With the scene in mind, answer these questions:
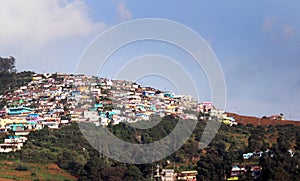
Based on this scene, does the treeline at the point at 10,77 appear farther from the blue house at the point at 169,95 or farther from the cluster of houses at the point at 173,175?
the cluster of houses at the point at 173,175

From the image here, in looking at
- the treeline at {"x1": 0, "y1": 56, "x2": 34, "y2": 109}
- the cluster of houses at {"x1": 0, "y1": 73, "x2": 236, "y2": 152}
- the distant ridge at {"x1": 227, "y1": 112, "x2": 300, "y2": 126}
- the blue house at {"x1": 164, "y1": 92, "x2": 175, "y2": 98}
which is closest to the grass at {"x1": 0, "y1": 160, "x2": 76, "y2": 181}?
the cluster of houses at {"x1": 0, "y1": 73, "x2": 236, "y2": 152}

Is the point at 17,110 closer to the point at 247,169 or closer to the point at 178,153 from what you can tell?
the point at 178,153

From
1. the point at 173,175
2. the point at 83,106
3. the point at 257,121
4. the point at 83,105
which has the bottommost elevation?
the point at 173,175

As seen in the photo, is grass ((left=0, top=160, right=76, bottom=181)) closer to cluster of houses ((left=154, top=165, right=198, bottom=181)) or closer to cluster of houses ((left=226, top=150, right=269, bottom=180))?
cluster of houses ((left=154, top=165, right=198, bottom=181))

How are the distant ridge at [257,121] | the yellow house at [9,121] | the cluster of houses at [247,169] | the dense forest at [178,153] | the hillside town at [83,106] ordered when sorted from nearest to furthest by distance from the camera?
the cluster of houses at [247,169]
the dense forest at [178,153]
the hillside town at [83,106]
the yellow house at [9,121]
the distant ridge at [257,121]

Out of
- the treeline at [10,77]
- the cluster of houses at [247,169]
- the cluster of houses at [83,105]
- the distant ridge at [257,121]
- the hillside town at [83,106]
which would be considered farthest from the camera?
the treeline at [10,77]

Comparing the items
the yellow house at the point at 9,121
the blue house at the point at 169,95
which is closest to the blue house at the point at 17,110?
the yellow house at the point at 9,121

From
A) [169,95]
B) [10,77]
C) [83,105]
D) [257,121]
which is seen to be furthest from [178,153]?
[10,77]

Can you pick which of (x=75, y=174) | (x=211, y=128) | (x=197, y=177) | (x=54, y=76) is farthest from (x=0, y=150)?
(x=54, y=76)
